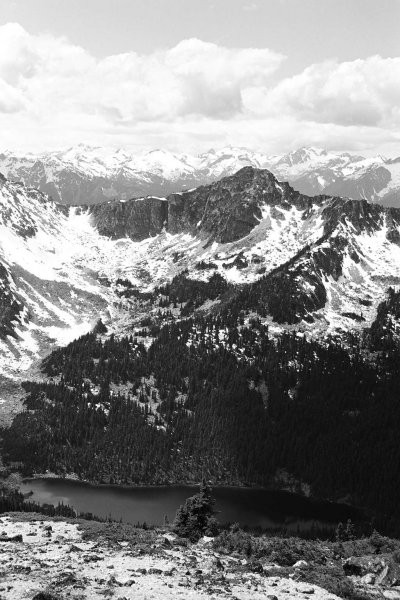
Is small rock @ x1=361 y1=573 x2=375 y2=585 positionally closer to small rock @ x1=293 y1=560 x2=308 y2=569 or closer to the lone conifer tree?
small rock @ x1=293 y1=560 x2=308 y2=569

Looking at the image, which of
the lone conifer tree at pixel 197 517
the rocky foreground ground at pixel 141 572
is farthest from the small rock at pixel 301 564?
the lone conifer tree at pixel 197 517

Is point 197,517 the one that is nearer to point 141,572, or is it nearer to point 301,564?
point 301,564

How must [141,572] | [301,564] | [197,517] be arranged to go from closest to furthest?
[141,572], [301,564], [197,517]

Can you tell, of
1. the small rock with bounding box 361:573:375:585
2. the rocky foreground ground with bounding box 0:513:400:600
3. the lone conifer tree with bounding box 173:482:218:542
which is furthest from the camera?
the lone conifer tree with bounding box 173:482:218:542

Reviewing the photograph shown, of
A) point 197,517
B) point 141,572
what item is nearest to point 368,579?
point 141,572

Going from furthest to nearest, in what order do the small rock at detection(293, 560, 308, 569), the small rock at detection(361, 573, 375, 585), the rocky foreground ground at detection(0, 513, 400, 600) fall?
the small rock at detection(293, 560, 308, 569)
the small rock at detection(361, 573, 375, 585)
the rocky foreground ground at detection(0, 513, 400, 600)

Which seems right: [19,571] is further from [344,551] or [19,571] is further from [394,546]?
[394,546]

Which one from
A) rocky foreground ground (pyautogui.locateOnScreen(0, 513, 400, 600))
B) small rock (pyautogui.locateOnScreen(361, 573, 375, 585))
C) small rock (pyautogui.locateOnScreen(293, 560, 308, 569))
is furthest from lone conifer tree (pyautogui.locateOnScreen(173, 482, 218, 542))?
small rock (pyautogui.locateOnScreen(361, 573, 375, 585))

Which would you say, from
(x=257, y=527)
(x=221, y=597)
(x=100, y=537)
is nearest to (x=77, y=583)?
(x=221, y=597)
